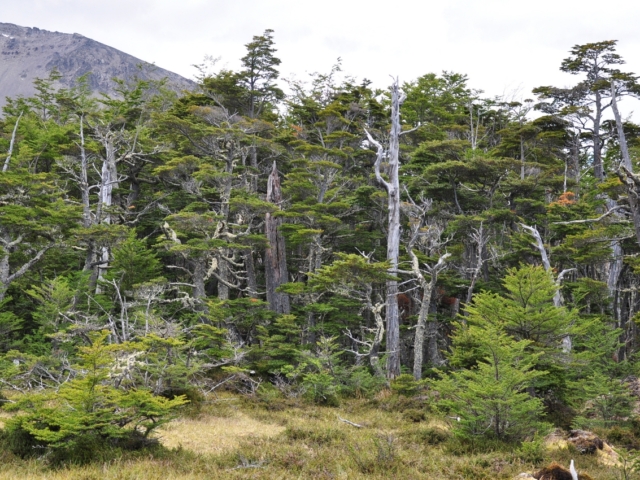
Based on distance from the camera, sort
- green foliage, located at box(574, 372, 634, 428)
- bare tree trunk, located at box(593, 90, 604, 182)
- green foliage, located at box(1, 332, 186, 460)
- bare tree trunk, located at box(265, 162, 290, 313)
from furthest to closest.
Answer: bare tree trunk, located at box(593, 90, 604, 182) → bare tree trunk, located at box(265, 162, 290, 313) → green foliage, located at box(574, 372, 634, 428) → green foliage, located at box(1, 332, 186, 460)

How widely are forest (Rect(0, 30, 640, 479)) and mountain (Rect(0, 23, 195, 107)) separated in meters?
105

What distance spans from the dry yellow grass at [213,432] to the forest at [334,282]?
0.49 m

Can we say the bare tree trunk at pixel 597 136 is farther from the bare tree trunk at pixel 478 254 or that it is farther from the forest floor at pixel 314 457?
the forest floor at pixel 314 457

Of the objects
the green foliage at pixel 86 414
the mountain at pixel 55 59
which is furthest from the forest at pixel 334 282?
the mountain at pixel 55 59

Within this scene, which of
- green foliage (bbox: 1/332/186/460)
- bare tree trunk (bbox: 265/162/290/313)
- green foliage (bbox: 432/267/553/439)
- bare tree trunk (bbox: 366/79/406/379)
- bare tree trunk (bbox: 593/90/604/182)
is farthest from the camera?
bare tree trunk (bbox: 593/90/604/182)

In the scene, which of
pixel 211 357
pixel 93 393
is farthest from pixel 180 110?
pixel 93 393

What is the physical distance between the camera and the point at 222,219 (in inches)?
732

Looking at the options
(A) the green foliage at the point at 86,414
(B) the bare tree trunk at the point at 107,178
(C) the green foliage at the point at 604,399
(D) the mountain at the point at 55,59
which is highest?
(D) the mountain at the point at 55,59

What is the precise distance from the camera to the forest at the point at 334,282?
7.98 m

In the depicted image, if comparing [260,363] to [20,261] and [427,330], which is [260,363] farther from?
[20,261]

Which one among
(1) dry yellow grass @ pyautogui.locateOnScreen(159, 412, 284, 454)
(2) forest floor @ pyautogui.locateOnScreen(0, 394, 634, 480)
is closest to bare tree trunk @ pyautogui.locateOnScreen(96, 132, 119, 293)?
(1) dry yellow grass @ pyautogui.locateOnScreen(159, 412, 284, 454)

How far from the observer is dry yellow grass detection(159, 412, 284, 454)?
335 inches

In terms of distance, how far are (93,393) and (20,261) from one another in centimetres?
1715

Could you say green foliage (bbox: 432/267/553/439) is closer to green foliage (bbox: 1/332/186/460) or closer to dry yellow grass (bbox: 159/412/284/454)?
dry yellow grass (bbox: 159/412/284/454)
